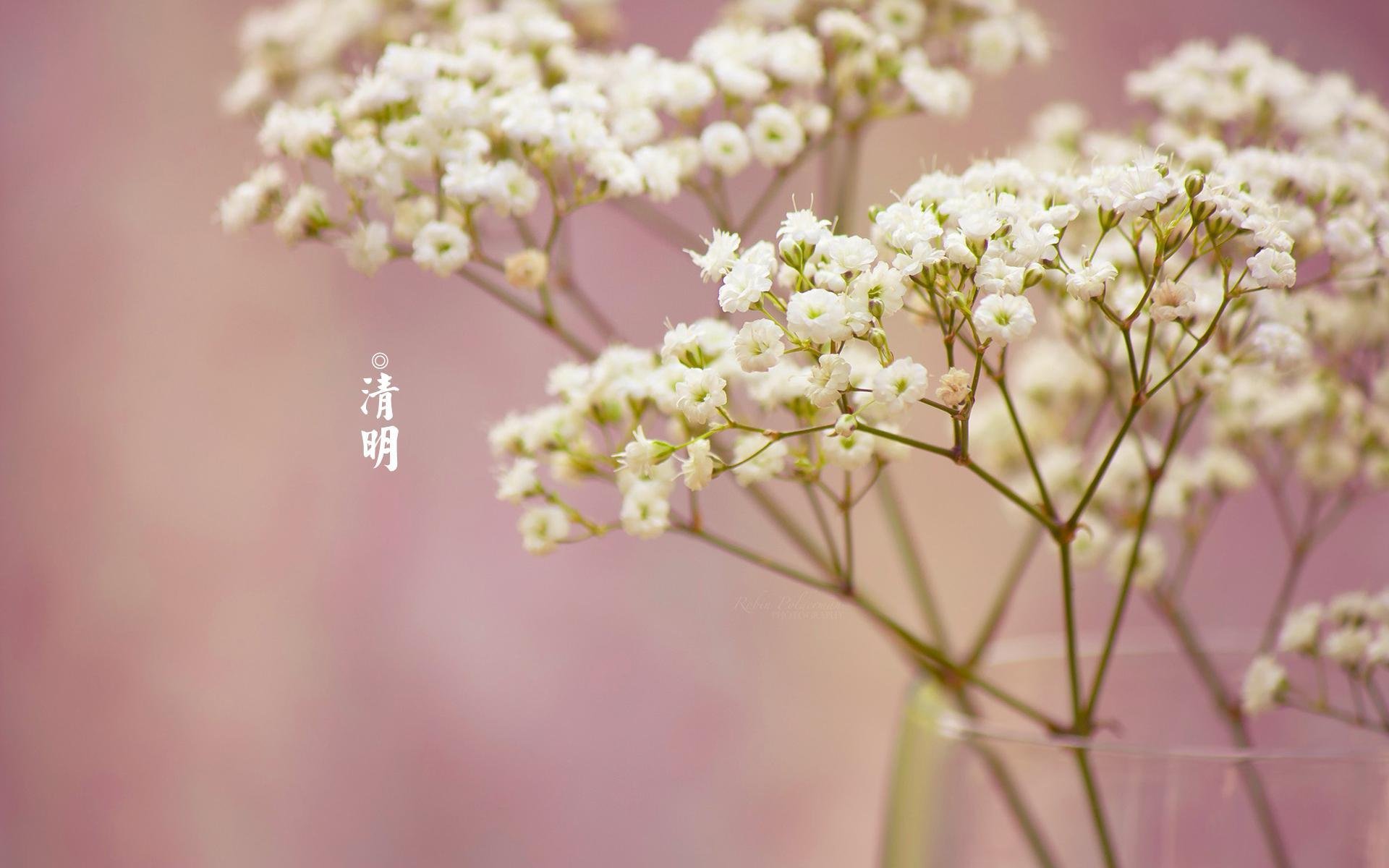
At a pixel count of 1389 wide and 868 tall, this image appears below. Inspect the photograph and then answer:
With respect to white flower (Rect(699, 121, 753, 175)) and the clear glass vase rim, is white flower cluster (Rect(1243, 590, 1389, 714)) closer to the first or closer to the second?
the clear glass vase rim

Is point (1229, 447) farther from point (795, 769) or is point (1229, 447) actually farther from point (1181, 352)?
point (795, 769)

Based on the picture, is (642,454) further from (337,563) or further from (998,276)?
(337,563)

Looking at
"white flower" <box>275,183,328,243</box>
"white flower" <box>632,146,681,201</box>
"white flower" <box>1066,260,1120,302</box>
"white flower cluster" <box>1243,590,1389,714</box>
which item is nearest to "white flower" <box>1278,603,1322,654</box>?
"white flower cluster" <box>1243,590,1389,714</box>

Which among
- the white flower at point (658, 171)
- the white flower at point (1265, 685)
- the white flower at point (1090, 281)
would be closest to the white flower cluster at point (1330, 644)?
the white flower at point (1265, 685)

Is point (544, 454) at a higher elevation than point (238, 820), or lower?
higher

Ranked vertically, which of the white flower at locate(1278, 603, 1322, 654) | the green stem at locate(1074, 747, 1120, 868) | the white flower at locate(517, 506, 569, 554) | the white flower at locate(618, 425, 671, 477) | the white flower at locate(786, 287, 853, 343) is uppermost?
the white flower at locate(786, 287, 853, 343)

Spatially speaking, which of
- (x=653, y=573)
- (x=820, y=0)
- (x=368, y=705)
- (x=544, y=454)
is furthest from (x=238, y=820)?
(x=820, y=0)

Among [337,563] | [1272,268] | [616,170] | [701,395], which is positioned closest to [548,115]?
[616,170]
